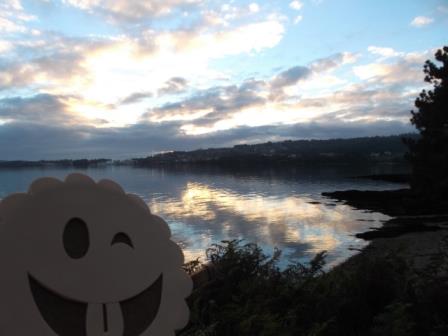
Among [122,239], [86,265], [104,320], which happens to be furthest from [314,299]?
[86,265]

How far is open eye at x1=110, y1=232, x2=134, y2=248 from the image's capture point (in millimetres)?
3779

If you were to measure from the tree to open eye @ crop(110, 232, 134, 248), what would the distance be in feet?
90.7

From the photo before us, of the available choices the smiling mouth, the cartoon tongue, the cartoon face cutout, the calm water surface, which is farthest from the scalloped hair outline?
the calm water surface

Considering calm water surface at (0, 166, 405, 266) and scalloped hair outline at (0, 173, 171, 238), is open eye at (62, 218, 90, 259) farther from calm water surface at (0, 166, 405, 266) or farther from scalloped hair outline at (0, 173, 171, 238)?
calm water surface at (0, 166, 405, 266)

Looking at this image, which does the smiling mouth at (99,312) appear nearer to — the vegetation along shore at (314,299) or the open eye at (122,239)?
the open eye at (122,239)

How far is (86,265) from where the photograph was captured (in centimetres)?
347

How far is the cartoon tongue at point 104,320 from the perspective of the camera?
342cm

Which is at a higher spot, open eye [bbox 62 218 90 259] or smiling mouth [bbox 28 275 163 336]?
open eye [bbox 62 218 90 259]

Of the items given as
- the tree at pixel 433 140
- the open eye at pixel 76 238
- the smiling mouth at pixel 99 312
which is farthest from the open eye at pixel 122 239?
the tree at pixel 433 140

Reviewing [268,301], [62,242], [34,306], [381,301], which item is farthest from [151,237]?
[381,301]

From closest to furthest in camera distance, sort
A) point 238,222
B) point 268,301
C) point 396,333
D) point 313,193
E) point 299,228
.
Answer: point 396,333, point 268,301, point 299,228, point 238,222, point 313,193

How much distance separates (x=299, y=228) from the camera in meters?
37.3

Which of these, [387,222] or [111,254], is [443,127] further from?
[111,254]

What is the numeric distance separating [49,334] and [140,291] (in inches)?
33.6
